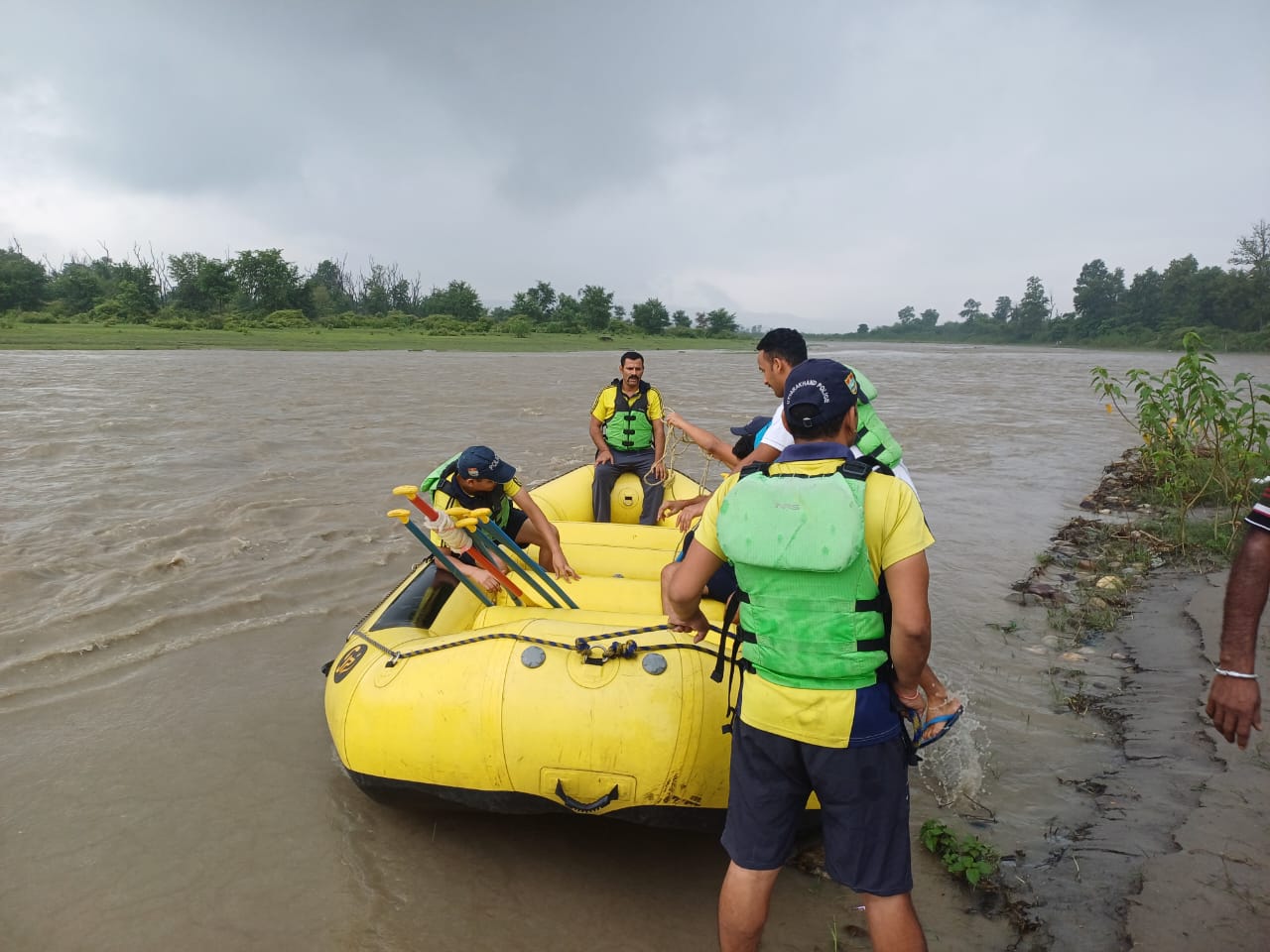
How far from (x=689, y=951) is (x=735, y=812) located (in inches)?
32.6

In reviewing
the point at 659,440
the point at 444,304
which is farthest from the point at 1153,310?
the point at 659,440

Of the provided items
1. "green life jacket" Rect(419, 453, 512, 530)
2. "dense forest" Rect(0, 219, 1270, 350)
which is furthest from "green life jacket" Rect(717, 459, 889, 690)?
"dense forest" Rect(0, 219, 1270, 350)

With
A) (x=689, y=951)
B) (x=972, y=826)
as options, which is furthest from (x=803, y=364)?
(x=972, y=826)

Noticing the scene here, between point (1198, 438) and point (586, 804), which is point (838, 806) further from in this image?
point (1198, 438)

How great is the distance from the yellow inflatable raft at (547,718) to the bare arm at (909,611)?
917mm

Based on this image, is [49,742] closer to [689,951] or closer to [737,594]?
[689,951]

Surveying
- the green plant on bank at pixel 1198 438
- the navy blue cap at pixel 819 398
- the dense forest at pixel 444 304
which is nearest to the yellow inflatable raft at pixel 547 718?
the navy blue cap at pixel 819 398

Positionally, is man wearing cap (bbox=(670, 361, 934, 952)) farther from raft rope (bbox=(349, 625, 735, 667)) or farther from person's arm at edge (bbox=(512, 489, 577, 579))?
person's arm at edge (bbox=(512, 489, 577, 579))

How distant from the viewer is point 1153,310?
204 ft

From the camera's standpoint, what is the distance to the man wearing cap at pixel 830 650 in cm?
166

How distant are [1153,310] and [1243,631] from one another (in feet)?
240

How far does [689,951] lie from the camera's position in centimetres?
238

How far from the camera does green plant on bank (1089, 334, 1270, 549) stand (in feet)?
17.2

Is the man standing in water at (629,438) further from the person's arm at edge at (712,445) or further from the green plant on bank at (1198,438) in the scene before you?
the green plant on bank at (1198,438)
